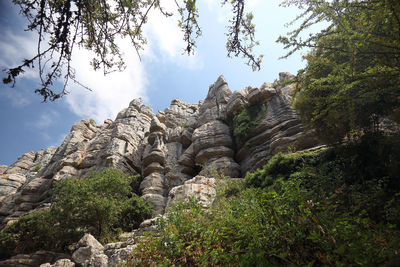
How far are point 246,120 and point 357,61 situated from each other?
52.4 ft

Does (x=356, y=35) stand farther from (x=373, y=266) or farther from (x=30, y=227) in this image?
(x=30, y=227)

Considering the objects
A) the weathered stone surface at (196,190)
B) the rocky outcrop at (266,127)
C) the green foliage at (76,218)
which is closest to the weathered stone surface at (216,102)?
the rocky outcrop at (266,127)

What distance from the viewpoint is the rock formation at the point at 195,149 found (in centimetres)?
1759

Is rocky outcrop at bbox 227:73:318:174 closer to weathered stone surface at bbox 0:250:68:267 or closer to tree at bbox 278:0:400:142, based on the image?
tree at bbox 278:0:400:142

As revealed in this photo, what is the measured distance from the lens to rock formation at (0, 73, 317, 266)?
1759 cm

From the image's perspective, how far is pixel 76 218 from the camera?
12531 millimetres

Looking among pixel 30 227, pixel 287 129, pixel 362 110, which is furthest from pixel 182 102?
pixel 362 110

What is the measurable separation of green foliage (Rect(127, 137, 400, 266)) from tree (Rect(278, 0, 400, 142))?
1.12 m

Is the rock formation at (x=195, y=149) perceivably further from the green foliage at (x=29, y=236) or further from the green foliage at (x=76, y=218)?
the green foliage at (x=29, y=236)

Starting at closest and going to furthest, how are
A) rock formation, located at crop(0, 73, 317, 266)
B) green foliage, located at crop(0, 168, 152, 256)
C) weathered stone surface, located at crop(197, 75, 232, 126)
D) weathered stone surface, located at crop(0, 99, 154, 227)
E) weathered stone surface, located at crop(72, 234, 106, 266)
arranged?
weathered stone surface, located at crop(72, 234, 106, 266), green foliage, located at crop(0, 168, 152, 256), rock formation, located at crop(0, 73, 317, 266), weathered stone surface, located at crop(0, 99, 154, 227), weathered stone surface, located at crop(197, 75, 232, 126)

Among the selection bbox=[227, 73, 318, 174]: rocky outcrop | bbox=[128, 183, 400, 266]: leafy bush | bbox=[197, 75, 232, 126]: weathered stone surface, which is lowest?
bbox=[128, 183, 400, 266]: leafy bush

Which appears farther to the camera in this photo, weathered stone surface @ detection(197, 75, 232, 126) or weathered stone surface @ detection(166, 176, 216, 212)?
weathered stone surface @ detection(197, 75, 232, 126)

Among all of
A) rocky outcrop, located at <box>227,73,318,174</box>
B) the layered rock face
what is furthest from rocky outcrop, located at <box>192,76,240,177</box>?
rocky outcrop, located at <box>227,73,318,174</box>

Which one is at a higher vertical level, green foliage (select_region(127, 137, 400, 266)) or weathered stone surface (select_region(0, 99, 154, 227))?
weathered stone surface (select_region(0, 99, 154, 227))
